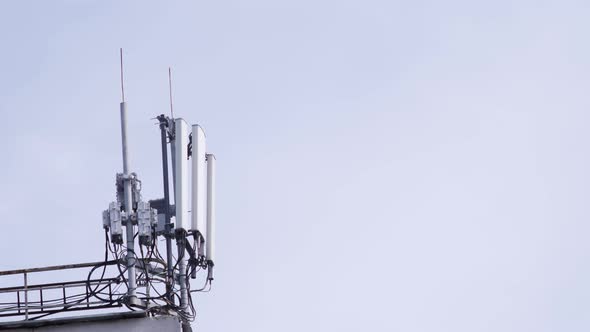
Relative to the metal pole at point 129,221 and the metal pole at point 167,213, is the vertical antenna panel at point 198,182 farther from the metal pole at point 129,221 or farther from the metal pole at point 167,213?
the metal pole at point 129,221

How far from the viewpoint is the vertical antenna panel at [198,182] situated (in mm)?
28812

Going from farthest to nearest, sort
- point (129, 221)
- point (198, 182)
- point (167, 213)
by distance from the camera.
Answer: point (198, 182)
point (167, 213)
point (129, 221)

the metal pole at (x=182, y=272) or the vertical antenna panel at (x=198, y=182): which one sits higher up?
the vertical antenna panel at (x=198, y=182)

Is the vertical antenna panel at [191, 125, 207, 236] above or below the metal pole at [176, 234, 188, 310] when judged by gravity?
above

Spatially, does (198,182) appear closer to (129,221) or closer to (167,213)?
(167,213)

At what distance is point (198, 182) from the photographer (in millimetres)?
28984

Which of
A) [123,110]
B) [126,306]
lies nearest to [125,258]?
[126,306]

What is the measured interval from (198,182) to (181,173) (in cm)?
48

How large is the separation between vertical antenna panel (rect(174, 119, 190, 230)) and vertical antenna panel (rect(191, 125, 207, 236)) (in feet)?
0.69

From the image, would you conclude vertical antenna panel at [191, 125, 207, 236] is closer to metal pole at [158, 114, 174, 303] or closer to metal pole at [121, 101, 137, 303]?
metal pole at [158, 114, 174, 303]

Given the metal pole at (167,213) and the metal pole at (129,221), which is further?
the metal pole at (167,213)

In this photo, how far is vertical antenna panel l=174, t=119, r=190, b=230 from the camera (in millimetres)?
28375

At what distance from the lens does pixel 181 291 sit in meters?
28.7

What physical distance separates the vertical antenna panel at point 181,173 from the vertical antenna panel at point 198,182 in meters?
0.21
